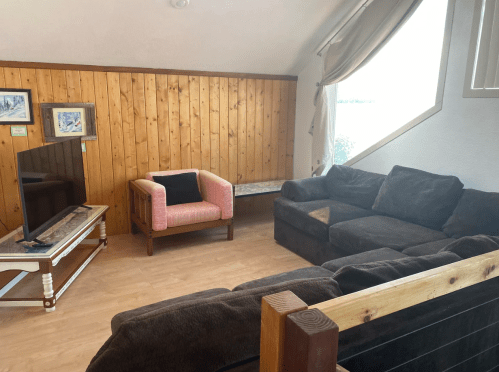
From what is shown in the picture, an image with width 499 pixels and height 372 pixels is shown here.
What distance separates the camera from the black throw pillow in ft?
13.7

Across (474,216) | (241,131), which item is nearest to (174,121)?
(241,131)

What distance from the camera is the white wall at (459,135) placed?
320cm

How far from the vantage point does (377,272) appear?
145cm

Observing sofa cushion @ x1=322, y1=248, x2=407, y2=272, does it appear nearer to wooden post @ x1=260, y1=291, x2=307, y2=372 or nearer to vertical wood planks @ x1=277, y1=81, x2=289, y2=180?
wooden post @ x1=260, y1=291, x2=307, y2=372

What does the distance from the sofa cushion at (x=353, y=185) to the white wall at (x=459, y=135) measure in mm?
374

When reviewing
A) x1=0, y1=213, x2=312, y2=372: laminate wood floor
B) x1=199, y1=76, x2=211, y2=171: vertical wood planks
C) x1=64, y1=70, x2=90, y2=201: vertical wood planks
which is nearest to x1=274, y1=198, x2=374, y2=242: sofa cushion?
x1=0, y1=213, x2=312, y2=372: laminate wood floor

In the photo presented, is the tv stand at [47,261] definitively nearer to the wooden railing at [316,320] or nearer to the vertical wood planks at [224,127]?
the vertical wood planks at [224,127]

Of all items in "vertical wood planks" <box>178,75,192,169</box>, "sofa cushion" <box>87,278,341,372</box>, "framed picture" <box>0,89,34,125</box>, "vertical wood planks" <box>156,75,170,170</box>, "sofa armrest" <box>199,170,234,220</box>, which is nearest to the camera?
"sofa cushion" <box>87,278,341,372</box>

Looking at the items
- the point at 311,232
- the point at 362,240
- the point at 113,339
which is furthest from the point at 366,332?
the point at 311,232

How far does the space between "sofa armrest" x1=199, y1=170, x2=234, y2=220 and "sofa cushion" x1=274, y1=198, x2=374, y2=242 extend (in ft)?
1.66

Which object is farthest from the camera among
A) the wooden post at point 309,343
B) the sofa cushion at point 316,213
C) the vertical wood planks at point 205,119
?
the vertical wood planks at point 205,119

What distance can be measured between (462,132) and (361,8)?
1.74 metres

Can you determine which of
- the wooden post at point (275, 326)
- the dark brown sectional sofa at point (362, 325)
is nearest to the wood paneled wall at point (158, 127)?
the dark brown sectional sofa at point (362, 325)

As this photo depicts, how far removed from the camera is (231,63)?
4.64 meters
